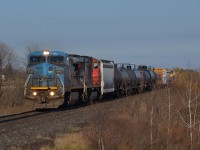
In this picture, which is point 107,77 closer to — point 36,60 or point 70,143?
point 36,60

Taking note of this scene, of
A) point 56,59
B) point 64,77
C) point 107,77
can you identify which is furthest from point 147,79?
point 64,77

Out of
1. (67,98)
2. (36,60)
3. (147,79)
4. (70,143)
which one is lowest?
(70,143)

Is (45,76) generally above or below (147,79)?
above

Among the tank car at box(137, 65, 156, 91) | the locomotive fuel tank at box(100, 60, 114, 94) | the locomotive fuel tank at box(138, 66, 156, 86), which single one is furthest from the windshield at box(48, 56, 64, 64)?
the locomotive fuel tank at box(138, 66, 156, 86)

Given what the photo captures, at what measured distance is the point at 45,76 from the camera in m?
26.3

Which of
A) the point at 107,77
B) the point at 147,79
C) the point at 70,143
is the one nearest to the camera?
the point at 70,143

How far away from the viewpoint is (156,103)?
1988cm

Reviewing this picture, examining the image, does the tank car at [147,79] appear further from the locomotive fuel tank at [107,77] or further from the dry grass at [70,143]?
the dry grass at [70,143]

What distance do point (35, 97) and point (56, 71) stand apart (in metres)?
1.99

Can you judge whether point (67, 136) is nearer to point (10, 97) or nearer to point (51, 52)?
point (51, 52)

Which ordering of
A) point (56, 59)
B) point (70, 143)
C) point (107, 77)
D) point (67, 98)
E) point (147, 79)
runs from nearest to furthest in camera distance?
point (70, 143) < point (56, 59) < point (67, 98) < point (107, 77) < point (147, 79)

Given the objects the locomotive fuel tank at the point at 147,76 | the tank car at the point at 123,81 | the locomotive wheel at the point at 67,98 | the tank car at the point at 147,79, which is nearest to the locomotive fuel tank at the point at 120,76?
the tank car at the point at 123,81

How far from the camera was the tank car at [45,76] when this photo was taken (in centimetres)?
2556

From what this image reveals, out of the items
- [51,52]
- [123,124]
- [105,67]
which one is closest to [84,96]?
[51,52]
